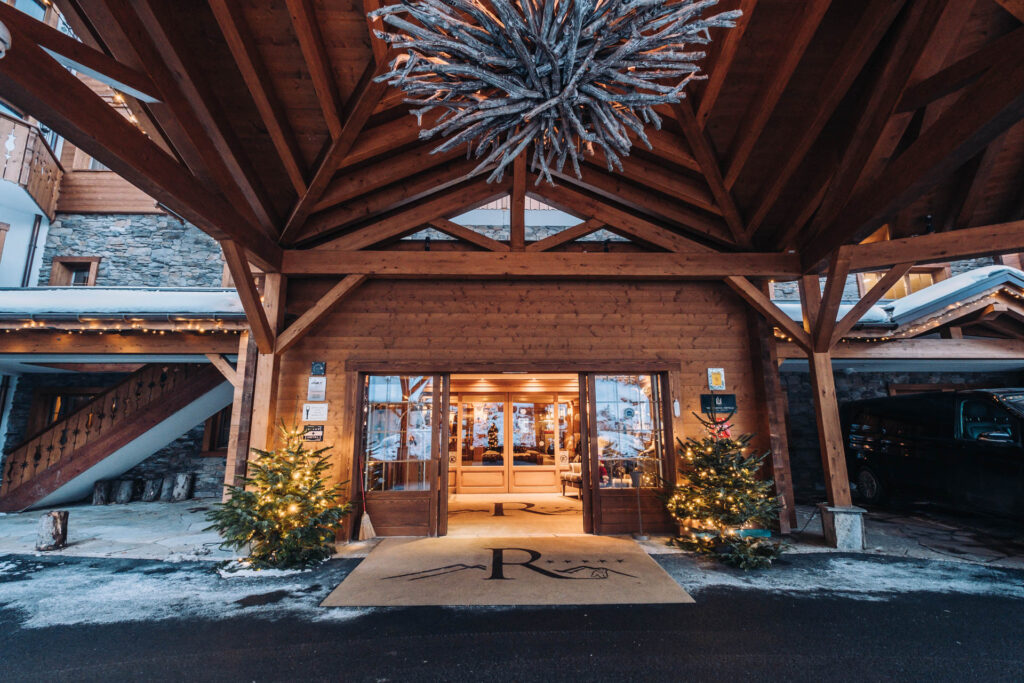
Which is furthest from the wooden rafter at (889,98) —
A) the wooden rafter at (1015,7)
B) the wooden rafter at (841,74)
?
the wooden rafter at (1015,7)

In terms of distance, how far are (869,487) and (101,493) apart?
13352 millimetres

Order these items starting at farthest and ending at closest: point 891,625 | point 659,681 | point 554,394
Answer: point 554,394
point 891,625
point 659,681

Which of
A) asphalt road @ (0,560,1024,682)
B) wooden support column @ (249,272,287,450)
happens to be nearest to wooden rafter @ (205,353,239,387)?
wooden support column @ (249,272,287,450)

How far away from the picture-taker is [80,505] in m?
8.31

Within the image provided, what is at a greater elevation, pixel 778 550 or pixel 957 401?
pixel 957 401

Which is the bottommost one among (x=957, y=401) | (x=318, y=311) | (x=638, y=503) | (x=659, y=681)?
(x=659, y=681)

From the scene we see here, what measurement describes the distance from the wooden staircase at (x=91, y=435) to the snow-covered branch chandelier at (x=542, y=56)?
6942mm

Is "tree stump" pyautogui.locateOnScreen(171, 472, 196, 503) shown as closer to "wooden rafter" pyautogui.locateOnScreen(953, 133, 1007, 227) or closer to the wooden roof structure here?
the wooden roof structure

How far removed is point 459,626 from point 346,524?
296 cm

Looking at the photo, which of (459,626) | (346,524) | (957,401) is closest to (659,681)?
(459,626)

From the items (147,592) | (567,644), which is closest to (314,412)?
(147,592)

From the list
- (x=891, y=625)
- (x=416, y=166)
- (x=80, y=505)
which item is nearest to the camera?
(x=891, y=625)

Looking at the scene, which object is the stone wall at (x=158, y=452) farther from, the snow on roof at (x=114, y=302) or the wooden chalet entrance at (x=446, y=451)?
the wooden chalet entrance at (x=446, y=451)

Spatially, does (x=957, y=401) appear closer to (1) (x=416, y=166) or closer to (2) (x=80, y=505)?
(1) (x=416, y=166)
